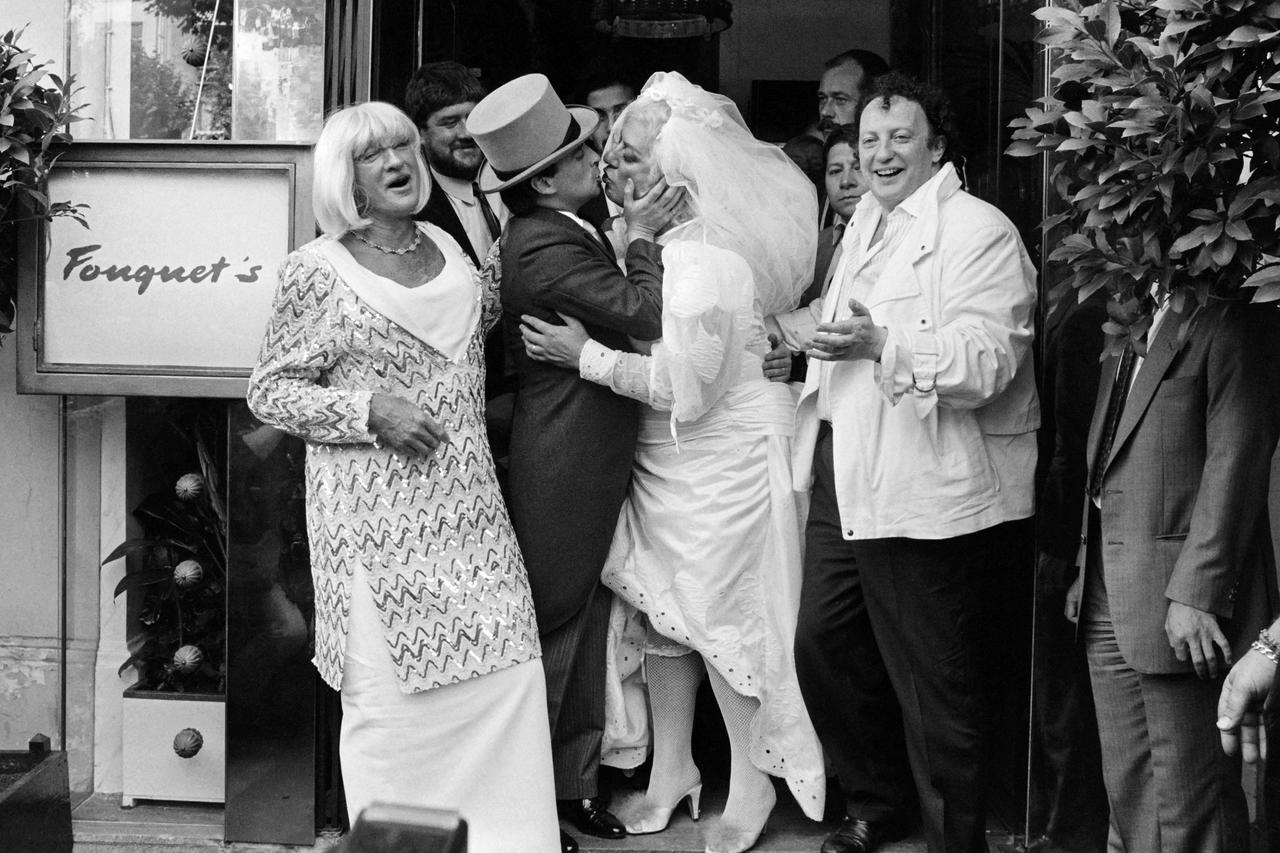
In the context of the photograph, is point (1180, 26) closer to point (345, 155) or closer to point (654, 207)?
point (654, 207)

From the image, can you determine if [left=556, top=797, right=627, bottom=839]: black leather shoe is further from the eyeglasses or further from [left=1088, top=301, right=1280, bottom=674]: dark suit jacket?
the eyeglasses

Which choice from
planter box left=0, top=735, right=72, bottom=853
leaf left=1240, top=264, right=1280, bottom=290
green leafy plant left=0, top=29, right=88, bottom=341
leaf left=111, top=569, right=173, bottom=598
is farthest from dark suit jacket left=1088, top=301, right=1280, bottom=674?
green leafy plant left=0, top=29, right=88, bottom=341

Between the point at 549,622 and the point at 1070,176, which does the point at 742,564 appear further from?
the point at 1070,176

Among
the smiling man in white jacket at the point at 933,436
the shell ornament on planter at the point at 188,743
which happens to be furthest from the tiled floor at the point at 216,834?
the smiling man in white jacket at the point at 933,436

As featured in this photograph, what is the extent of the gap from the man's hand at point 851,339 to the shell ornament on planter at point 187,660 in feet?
7.11

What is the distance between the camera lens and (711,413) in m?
4.12

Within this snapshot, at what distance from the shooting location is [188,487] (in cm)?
446

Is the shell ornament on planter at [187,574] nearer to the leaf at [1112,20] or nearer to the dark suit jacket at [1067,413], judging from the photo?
the dark suit jacket at [1067,413]

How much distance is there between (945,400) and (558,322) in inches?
40.7

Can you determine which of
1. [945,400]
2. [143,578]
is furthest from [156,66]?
[945,400]

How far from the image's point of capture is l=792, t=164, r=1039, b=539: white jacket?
3652mm

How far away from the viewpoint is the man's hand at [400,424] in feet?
11.4

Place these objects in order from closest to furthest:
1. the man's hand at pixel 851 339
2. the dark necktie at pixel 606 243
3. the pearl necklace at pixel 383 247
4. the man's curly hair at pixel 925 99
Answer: the man's hand at pixel 851 339 → the pearl necklace at pixel 383 247 → the man's curly hair at pixel 925 99 → the dark necktie at pixel 606 243

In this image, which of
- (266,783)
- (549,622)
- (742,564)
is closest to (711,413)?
(742,564)
